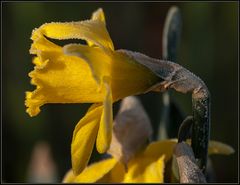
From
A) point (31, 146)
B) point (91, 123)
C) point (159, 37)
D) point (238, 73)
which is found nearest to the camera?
point (91, 123)

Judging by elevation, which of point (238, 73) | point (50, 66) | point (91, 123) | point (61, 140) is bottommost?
point (61, 140)

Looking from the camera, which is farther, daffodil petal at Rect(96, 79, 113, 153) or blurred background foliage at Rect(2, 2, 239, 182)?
blurred background foliage at Rect(2, 2, 239, 182)

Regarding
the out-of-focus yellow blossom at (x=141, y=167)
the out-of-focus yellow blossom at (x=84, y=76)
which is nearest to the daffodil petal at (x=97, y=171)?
the out-of-focus yellow blossom at (x=141, y=167)

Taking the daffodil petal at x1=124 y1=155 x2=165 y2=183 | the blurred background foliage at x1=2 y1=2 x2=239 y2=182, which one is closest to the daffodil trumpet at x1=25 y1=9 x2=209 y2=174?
the daffodil petal at x1=124 y1=155 x2=165 y2=183

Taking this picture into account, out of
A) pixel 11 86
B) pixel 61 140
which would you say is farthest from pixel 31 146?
pixel 11 86

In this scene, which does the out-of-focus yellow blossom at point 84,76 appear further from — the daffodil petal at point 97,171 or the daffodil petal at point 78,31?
the daffodil petal at point 97,171

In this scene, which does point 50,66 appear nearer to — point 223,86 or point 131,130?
point 131,130

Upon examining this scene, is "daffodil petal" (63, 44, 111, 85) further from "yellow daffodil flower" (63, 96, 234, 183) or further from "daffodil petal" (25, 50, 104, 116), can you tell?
"yellow daffodil flower" (63, 96, 234, 183)
